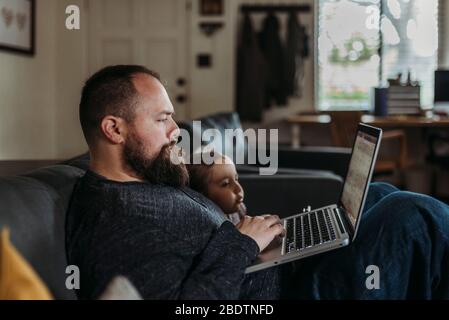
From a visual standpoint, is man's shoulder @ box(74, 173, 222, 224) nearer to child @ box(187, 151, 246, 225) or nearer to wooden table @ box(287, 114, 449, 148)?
child @ box(187, 151, 246, 225)

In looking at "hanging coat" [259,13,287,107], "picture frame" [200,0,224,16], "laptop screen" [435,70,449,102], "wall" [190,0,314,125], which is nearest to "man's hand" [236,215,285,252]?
"laptop screen" [435,70,449,102]

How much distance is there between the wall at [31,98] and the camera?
4602mm

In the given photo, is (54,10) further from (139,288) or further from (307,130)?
(139,288)

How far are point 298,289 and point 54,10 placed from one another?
4.92m

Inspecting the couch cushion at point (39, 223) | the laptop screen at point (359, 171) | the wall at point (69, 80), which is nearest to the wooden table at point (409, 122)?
the wall at point (69, 80)

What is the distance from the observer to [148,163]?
133 centimetres

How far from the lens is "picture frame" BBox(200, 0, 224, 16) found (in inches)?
225

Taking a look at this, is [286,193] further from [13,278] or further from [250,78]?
[250,78]

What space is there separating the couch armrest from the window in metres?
3.58

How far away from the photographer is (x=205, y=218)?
1.32 m

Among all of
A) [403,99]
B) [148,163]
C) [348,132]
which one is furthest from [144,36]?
[148,163]

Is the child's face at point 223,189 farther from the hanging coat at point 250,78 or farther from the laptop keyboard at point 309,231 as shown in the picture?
the hanging coat at point 250,78

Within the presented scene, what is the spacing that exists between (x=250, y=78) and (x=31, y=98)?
2.02 metres

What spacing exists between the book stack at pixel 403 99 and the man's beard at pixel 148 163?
402 cm
